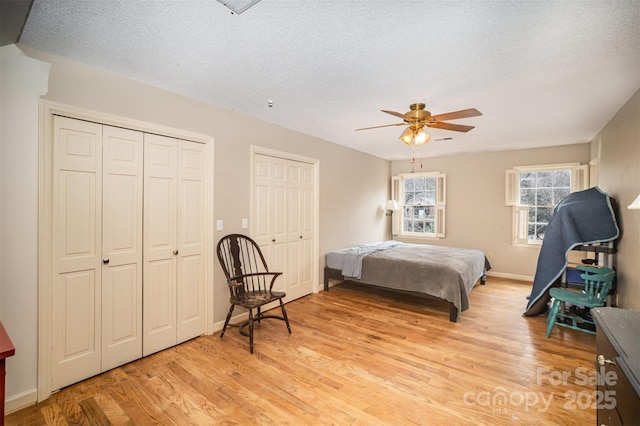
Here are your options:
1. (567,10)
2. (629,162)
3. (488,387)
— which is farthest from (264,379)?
(629,162)

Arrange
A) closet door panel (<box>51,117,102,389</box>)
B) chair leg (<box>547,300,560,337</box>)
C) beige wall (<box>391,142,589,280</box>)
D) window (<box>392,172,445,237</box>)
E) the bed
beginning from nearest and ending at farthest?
closet door panel (<box>51,117,102,389</box>)
chair leg (<box>547,300,560,337</box>)
the bed
beige wall (<box>391,142,589,280</box>)
window (<box>392,172,445,237</box>)

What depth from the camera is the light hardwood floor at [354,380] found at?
1.91 metres

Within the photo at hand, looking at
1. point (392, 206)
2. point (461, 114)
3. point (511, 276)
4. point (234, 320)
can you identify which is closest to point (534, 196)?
point (511, 276)

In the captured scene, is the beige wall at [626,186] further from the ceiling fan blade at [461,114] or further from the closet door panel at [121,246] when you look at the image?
the closet door panel at [121,246]

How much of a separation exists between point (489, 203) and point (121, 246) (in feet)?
19.8

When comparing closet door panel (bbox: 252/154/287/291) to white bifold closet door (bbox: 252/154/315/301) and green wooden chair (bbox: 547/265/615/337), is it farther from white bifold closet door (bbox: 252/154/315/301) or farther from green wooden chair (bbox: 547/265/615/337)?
green wooden chair (bbox: 547/265/615/337)

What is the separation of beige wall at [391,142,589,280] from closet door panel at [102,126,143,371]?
18.5ft

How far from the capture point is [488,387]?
7.22 feet

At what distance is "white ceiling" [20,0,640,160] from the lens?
1.64m

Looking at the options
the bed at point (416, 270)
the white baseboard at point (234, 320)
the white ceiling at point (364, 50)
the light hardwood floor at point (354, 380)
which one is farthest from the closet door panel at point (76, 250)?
→ the bed at point (416, 270)

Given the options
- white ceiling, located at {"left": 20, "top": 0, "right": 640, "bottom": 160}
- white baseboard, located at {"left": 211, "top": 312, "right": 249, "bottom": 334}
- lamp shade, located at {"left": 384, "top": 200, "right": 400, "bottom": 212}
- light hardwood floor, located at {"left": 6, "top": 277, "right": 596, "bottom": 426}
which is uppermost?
white ceiling, located at {"left": 20, "top": 0, "right": 640, "bottom": 160}

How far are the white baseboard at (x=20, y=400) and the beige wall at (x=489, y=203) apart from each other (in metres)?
6.31

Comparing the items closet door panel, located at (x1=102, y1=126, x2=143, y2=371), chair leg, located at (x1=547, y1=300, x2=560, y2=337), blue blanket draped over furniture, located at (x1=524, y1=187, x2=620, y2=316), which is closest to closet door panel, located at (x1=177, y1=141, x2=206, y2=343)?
closet door panel, located at (x1=102, y1=126, x2=143, y2=371)

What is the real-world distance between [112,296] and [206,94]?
2022 mm
